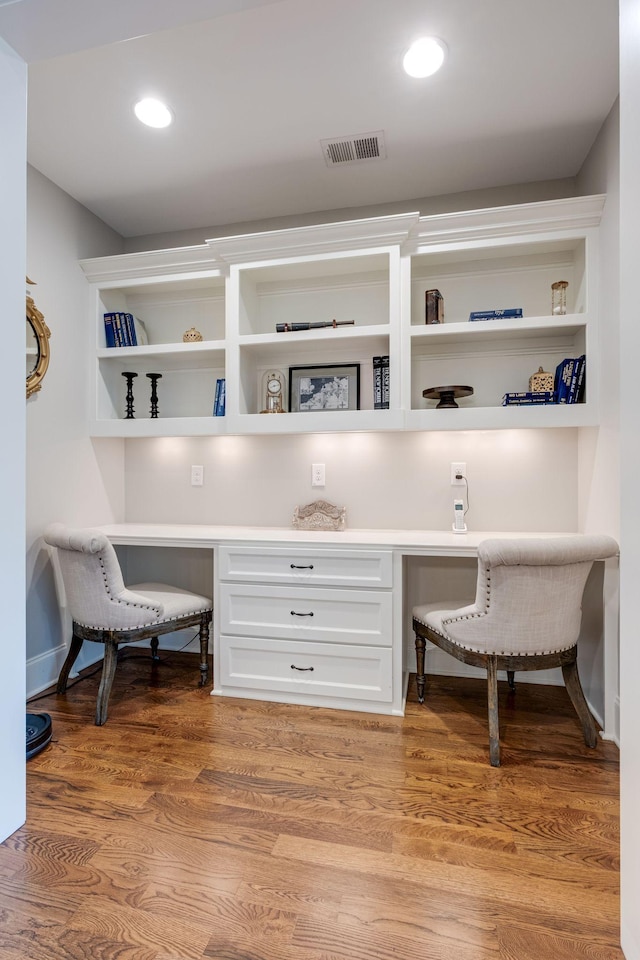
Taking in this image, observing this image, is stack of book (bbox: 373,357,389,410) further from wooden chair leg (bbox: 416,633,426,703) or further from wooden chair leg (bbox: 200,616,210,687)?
wooden chair leg (bbox: 200,616,210,687)

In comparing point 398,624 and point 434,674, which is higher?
point 398,624

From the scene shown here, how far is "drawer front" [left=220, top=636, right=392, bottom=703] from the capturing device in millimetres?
2299

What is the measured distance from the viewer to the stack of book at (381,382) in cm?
263

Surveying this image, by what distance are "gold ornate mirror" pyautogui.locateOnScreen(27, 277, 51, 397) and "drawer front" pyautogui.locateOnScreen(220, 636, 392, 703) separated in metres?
1.62

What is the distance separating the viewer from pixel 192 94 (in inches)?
80.4

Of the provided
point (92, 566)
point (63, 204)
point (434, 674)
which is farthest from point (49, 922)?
point (63, 204)

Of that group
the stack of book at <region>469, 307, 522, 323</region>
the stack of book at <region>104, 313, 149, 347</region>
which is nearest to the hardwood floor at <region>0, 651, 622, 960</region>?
the stack of book at <region>469, 307, 522, 323</region>

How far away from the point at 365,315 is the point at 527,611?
6.00 feet

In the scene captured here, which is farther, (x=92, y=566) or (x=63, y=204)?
(x=63, y=204)

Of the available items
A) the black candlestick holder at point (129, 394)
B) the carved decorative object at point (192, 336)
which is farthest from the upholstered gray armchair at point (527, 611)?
the black candlestick holder at point (129, 394)

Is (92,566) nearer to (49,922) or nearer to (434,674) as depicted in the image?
(49,922)

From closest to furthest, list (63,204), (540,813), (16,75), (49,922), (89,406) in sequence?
(49,922), (16,75), (540,813), (63,204), (89,406)

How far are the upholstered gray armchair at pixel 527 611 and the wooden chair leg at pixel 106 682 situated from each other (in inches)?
60.6

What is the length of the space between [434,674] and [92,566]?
1934mm
